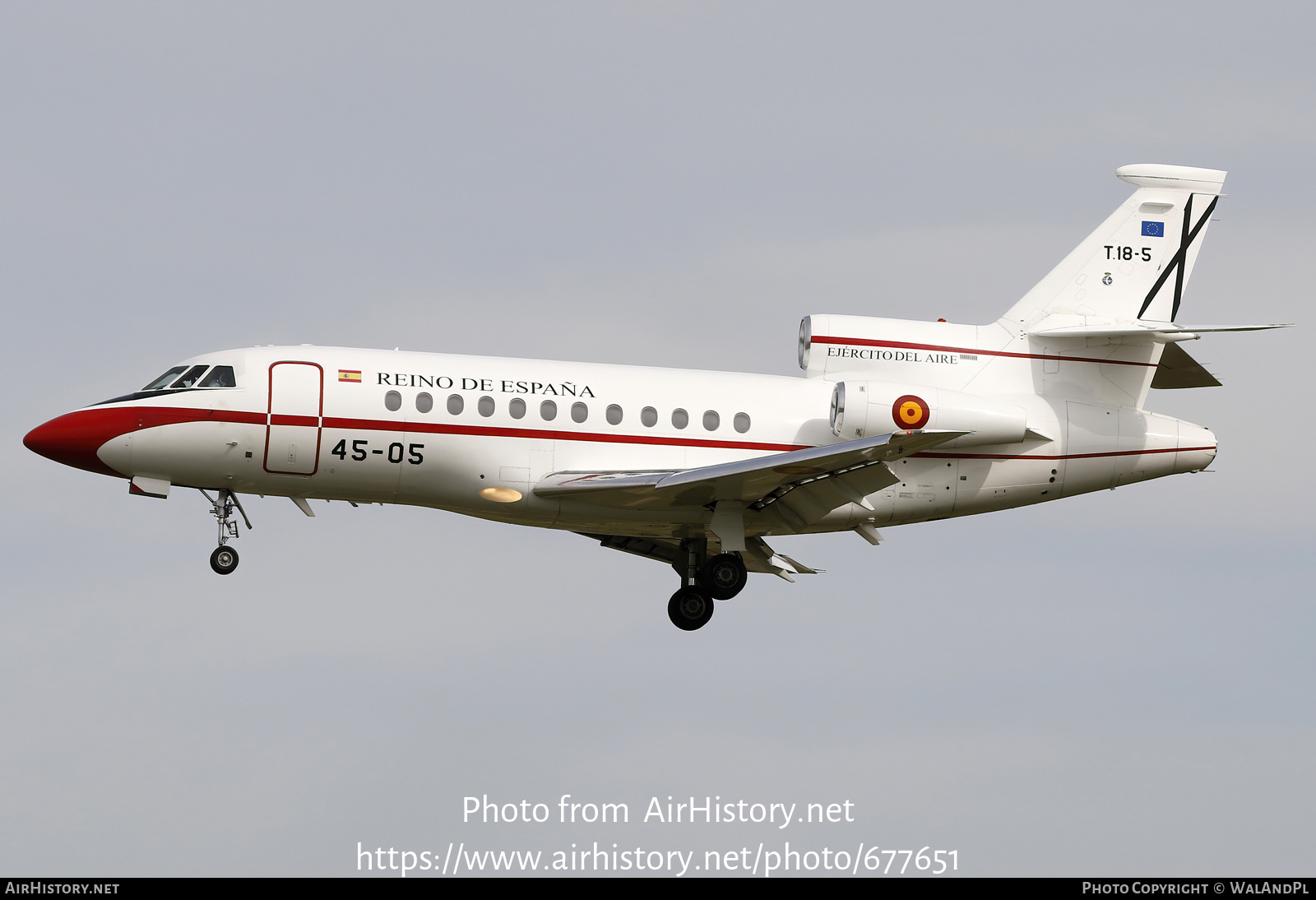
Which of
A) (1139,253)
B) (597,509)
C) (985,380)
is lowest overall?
(597,509)

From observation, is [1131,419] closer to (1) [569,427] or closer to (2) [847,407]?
(2) [847,407]

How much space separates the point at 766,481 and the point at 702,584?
3953 mm

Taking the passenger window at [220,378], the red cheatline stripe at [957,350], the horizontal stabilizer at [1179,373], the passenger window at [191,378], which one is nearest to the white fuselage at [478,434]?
the passenger window at [220,378]

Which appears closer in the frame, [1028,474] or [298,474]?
[298,474]

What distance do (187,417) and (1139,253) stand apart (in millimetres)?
17568

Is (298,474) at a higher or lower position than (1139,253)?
lower

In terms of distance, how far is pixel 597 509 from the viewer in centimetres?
3066

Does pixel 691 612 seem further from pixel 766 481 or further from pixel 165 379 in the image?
pixel 165 379

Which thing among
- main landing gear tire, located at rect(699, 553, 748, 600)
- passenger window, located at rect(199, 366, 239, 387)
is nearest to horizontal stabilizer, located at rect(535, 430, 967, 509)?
main landing gear tire, located at rect(699, 553, 748, 600)

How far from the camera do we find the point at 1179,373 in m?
33.3

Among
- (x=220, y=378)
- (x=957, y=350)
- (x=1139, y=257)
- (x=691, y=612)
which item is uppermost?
(x=1139, y=257)

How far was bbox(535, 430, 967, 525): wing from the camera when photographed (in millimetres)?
28438

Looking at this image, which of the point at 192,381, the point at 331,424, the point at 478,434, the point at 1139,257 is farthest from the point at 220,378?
the point at 1139,257

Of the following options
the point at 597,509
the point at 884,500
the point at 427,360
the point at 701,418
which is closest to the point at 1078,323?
the point at 884,500
